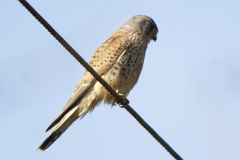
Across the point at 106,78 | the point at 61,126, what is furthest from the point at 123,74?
the point at 61,126

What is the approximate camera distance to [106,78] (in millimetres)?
6602

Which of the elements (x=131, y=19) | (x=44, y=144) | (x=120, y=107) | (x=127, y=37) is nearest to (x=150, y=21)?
(x=131, y=19)

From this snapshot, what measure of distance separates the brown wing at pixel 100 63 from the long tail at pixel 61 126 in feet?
0.17

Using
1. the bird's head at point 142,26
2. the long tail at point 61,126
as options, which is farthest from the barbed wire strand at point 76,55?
the bird's head at point 142,26

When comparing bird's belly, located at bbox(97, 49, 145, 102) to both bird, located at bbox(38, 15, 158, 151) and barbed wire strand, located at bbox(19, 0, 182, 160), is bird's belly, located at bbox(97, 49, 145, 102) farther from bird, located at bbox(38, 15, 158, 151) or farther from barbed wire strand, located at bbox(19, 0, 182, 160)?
barbed wire strand, located at bbox(19, 0, 182, 160)

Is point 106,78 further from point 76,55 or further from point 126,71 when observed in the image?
point 76,55

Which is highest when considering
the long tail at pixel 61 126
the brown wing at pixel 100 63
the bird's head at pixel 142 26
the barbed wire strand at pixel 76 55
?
the bird's head at pixel 142 26

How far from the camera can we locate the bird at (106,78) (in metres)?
6.37

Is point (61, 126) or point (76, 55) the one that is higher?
point (61, 126)

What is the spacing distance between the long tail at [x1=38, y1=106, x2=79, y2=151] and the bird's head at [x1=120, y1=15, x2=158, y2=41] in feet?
5.23

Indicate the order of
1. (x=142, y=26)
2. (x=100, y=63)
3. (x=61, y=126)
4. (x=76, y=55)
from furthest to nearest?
(x=142, y=26), (x=100, y=63), (x=61, y=126), (x=76, y=55)

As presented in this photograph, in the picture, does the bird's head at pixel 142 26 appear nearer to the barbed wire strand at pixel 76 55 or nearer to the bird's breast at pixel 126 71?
the bird's breast at pixel 126 71

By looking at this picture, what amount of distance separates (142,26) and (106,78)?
144 cm

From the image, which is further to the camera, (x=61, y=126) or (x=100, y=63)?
(x=100, y=63)
